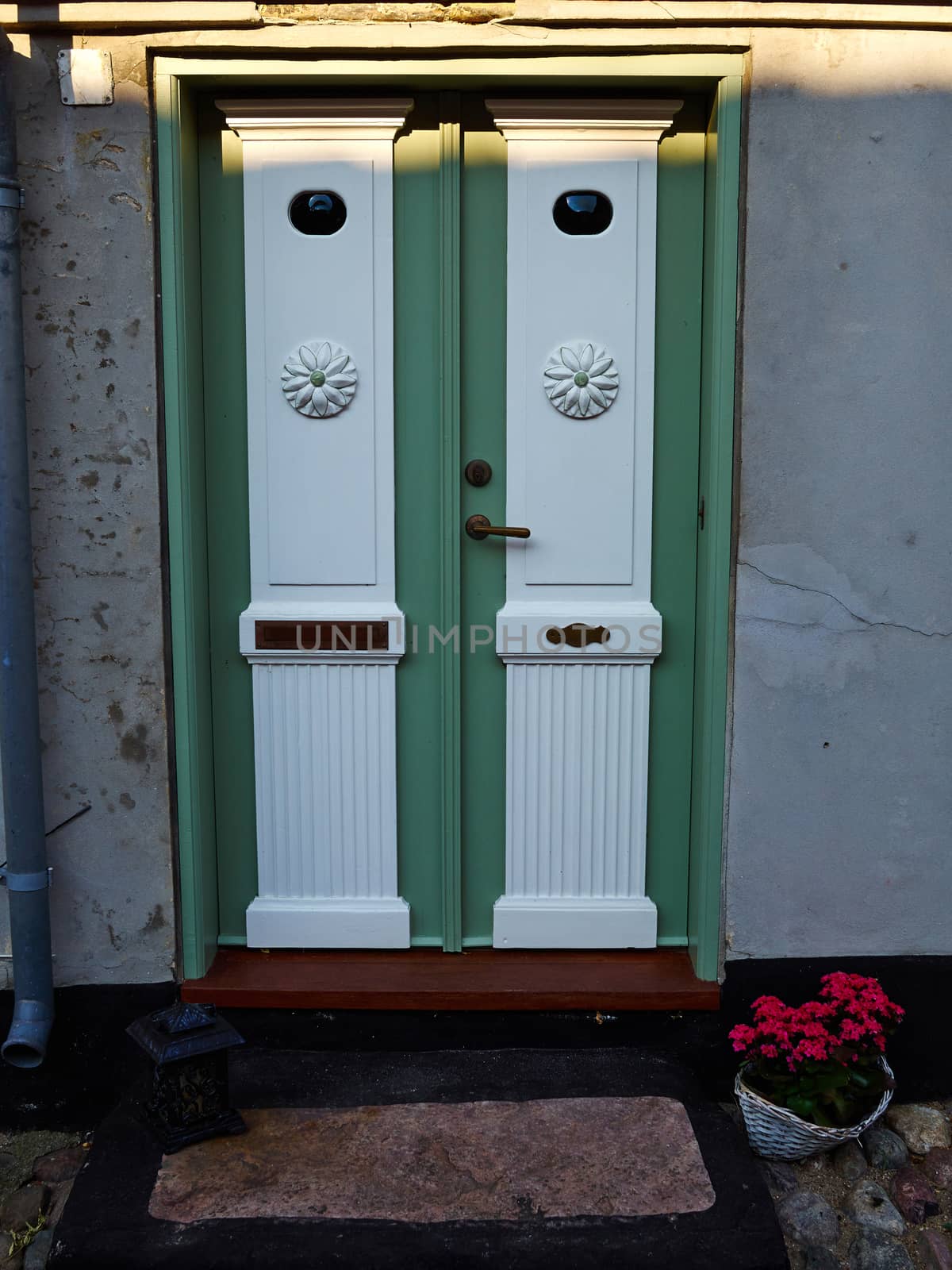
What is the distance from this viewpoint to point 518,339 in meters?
3.07

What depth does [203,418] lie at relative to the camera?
3088mm

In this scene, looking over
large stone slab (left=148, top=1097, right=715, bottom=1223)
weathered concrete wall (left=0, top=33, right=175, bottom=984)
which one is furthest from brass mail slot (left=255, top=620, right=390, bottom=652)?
large stone slab (left=148, top=1097, right=715, bottom=1223)

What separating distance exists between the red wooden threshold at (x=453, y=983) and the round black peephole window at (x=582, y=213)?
2.17 meters

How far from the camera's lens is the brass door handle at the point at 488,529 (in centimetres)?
308

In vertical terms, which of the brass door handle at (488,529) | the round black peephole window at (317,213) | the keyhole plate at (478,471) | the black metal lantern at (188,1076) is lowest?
the black metal lantern at (188,1076)

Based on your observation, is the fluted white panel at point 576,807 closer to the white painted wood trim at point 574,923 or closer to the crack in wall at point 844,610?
the white painted wood trim at point 574,923

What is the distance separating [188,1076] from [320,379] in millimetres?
1893

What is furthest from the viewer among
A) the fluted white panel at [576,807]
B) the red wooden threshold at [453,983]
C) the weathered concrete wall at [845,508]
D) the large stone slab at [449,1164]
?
the fluted white panel at [576,807]

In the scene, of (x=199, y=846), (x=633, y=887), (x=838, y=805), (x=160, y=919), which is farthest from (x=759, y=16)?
→ (x=160, y=919)

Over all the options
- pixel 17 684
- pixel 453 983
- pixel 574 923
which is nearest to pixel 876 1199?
pixel 574 923

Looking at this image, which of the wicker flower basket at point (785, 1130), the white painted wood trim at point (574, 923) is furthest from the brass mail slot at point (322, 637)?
the wicker flower basket at point (785, 1130)

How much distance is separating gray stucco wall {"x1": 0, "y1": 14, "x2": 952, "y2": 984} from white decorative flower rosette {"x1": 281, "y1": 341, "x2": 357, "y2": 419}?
0.41 metres

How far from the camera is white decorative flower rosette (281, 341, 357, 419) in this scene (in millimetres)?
3041

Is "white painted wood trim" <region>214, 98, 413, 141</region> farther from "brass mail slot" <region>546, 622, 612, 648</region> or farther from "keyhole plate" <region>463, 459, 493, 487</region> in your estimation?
"brass mail slot" <region>546, 622, 612, 648</region>
